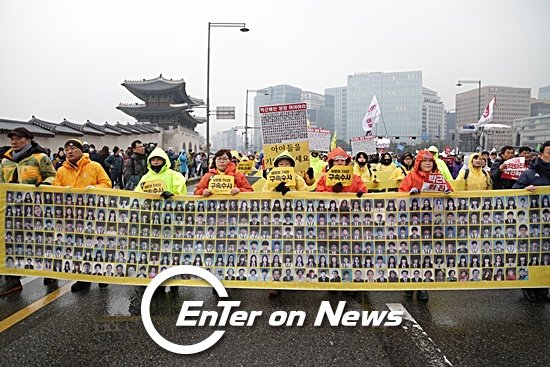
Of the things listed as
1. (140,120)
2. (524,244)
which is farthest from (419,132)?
(524,244)

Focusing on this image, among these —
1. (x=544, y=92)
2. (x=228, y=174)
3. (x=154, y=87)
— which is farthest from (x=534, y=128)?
(x=228, y=174)

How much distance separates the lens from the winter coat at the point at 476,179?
21.8 ft

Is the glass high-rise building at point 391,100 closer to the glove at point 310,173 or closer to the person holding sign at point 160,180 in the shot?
the glove at point 310,173

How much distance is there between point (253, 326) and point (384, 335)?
1201mm

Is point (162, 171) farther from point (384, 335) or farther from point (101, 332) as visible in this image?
point (384, 335)

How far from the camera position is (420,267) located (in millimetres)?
4457

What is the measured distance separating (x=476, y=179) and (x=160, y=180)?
4.70m

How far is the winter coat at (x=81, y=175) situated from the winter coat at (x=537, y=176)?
16.1 ft

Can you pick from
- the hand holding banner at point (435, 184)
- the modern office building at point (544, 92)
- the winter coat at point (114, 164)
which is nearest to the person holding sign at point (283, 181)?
the hand holding banner at point (435, 184)

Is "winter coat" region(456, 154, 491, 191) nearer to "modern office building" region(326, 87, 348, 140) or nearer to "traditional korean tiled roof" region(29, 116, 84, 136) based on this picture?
"traditional korean tiled roof" region(29, 116, 84, 136)

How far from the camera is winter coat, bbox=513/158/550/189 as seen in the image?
4898 millimetres

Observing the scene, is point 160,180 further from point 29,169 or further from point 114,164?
point 114,164

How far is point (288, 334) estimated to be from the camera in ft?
12.9

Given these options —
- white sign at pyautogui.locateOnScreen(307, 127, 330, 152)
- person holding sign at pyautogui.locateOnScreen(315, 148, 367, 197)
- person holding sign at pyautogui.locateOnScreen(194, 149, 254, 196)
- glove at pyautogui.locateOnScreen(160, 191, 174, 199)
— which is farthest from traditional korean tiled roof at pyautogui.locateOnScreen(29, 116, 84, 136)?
person holding sign at pyautogui.locateOnScreen(315, 148, 367, 197)
